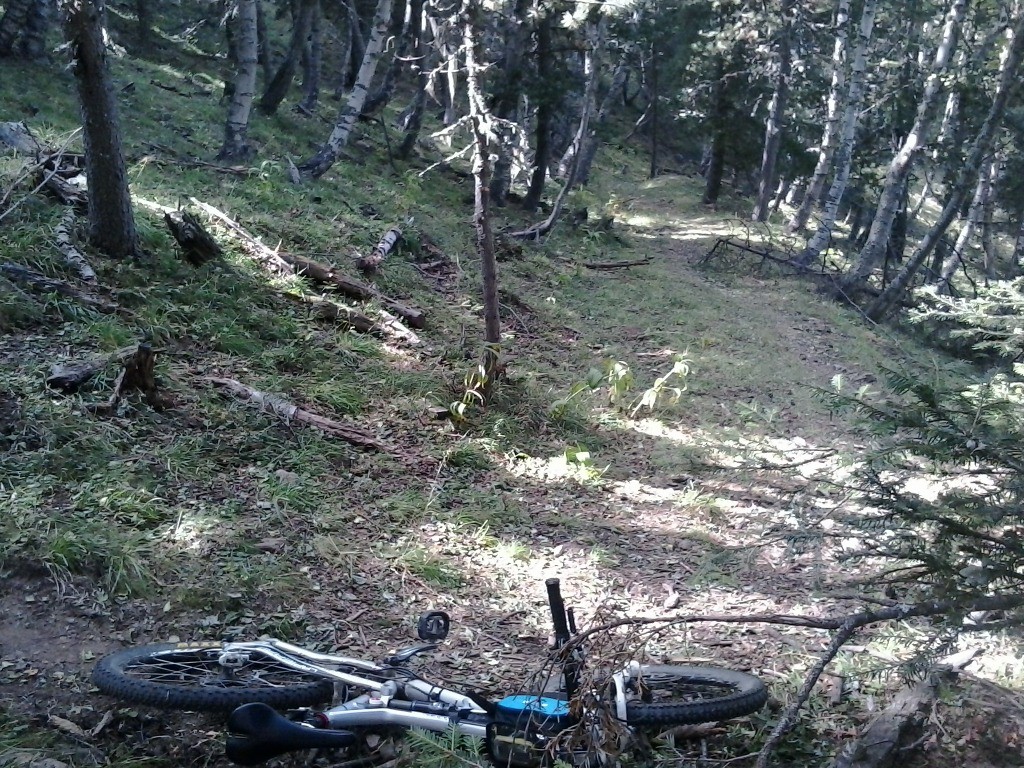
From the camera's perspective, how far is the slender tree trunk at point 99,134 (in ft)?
24.6

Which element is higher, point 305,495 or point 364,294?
point 364,294

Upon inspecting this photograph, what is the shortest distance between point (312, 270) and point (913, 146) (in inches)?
491

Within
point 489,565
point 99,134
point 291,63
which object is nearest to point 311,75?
point 291,63

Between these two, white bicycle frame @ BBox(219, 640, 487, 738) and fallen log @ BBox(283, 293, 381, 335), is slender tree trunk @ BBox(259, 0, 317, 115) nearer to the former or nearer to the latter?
fallen log @ BBox(283, 293, 381, 335)

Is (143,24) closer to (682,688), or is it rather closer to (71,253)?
(71,253)

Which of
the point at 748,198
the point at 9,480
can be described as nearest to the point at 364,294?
the point at 9,480

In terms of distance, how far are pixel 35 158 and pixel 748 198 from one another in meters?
28.2

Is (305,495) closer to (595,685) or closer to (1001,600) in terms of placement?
(595,685)

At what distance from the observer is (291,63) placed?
58.5 ft

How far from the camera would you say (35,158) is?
9.05m

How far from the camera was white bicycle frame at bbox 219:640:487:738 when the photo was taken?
11.7ft

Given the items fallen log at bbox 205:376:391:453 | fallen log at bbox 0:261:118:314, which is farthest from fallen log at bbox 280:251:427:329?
fallen log at bbox 205:376:391:453

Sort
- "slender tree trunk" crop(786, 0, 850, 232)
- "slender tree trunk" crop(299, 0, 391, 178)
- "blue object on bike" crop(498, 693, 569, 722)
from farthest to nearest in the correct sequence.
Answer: "slender tree trunk" crop(786, 0, 850, 232) < "slender tree trunk" crop(299, 0, 391, 178) < "blue object on bike" crop(498, 693, 569, 722)

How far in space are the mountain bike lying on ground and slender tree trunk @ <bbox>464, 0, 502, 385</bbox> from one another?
4596 mm
